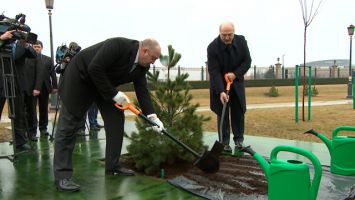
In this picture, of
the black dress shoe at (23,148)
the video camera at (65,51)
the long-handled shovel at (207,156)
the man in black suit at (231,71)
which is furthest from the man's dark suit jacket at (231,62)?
the black dress shoe at (23,148)

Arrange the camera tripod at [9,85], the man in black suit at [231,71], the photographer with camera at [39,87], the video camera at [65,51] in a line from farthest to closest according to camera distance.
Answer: the photographer with camera at [39,87] < the video camera at [65,51] < the man in black suit at [231,71] < the camera tripod at [9,85]

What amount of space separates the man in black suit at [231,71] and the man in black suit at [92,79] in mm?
1426

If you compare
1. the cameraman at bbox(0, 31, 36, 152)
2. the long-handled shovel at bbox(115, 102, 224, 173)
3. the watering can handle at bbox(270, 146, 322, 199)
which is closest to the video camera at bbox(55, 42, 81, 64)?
the cameraman at bbox(0, 31, 36, 152)

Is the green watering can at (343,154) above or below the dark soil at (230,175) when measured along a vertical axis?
above

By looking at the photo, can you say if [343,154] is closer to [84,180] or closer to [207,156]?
[207,156]

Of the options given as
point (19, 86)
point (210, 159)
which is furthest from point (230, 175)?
point (19, 86)

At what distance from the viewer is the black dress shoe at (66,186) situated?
10.6ft

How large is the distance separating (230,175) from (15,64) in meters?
2.99

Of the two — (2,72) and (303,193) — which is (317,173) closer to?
(303,193)

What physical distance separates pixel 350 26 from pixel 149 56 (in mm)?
16419

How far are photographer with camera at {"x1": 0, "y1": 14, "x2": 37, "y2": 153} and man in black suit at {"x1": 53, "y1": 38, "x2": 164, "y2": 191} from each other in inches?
40.2

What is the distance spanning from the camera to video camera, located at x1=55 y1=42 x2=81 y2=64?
5527 millimetres

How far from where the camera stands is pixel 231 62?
4824 mm

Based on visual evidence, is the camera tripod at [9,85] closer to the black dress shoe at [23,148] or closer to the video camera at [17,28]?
the video camera at [17,28]
